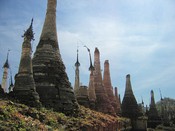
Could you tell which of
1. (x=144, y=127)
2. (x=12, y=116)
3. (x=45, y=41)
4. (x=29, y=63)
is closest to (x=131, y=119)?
(x=144, y=127)

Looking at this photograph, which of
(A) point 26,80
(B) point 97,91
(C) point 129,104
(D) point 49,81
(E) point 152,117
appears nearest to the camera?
(A) point 26,80

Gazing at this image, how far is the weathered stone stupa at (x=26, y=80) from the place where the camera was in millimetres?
13523

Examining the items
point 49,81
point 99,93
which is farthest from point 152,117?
point 49,81

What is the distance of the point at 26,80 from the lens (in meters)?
14.1

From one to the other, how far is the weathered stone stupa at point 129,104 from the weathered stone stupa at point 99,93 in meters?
5.93

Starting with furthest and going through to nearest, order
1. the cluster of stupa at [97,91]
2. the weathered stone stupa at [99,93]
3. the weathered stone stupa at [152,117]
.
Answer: the weathered stone stupa at [152,117], the weathered stone stupa at [99,93], the cluster of stupa at [97,91]

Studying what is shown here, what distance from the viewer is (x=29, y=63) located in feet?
A: 48.5

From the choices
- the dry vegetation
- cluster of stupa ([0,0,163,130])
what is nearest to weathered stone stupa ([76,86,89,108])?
cluster of stupa ([0,0,163,130])

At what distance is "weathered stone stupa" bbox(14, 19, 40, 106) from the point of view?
44.4 feet

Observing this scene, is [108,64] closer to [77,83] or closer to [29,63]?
[77,83]

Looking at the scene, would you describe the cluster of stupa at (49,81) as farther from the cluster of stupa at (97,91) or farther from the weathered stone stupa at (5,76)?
the weathered stone stupa at (5,76)

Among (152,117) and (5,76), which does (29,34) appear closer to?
(5,76)

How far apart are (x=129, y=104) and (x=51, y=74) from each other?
17991 mm

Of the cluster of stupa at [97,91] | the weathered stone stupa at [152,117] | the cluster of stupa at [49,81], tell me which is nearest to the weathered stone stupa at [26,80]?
the cluster of stupa at [49,81]
